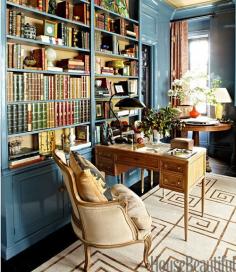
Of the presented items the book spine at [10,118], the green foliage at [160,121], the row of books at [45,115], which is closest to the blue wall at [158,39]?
the green foliage at [160,121]

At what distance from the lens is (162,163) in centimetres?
257

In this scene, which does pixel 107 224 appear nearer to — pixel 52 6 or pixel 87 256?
pixel 87 256

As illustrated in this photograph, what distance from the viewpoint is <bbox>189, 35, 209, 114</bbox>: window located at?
224 inches

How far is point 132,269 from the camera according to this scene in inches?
83.0

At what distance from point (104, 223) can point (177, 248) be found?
2.80 feet

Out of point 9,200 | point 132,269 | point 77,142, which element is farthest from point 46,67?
point 132,269

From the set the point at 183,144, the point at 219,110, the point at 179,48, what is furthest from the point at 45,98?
the point at 179,48

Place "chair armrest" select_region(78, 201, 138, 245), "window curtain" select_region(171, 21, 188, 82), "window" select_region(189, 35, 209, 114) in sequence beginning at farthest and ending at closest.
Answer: "window" select_region(189, 35, 209, 114), "window curtain" select_region(171, 21, 188, 82), "chair armrest" select_region(78, 201, 138, 245)

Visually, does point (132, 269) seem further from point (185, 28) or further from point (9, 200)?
point (185, 28)

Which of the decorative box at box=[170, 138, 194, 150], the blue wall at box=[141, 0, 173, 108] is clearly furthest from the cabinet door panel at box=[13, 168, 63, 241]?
the blue wall at box=[141, 0, 173, 108]

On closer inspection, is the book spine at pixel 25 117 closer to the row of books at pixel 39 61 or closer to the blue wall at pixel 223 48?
the row of books at pixel 39 61

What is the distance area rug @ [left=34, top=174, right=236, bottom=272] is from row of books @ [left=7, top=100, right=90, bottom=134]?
3.76 ft

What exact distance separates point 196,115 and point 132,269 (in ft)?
10.6

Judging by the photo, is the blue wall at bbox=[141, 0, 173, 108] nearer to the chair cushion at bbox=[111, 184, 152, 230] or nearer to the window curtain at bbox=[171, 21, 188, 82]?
the window curtain at bbox=[171, 21, 188, 82]
